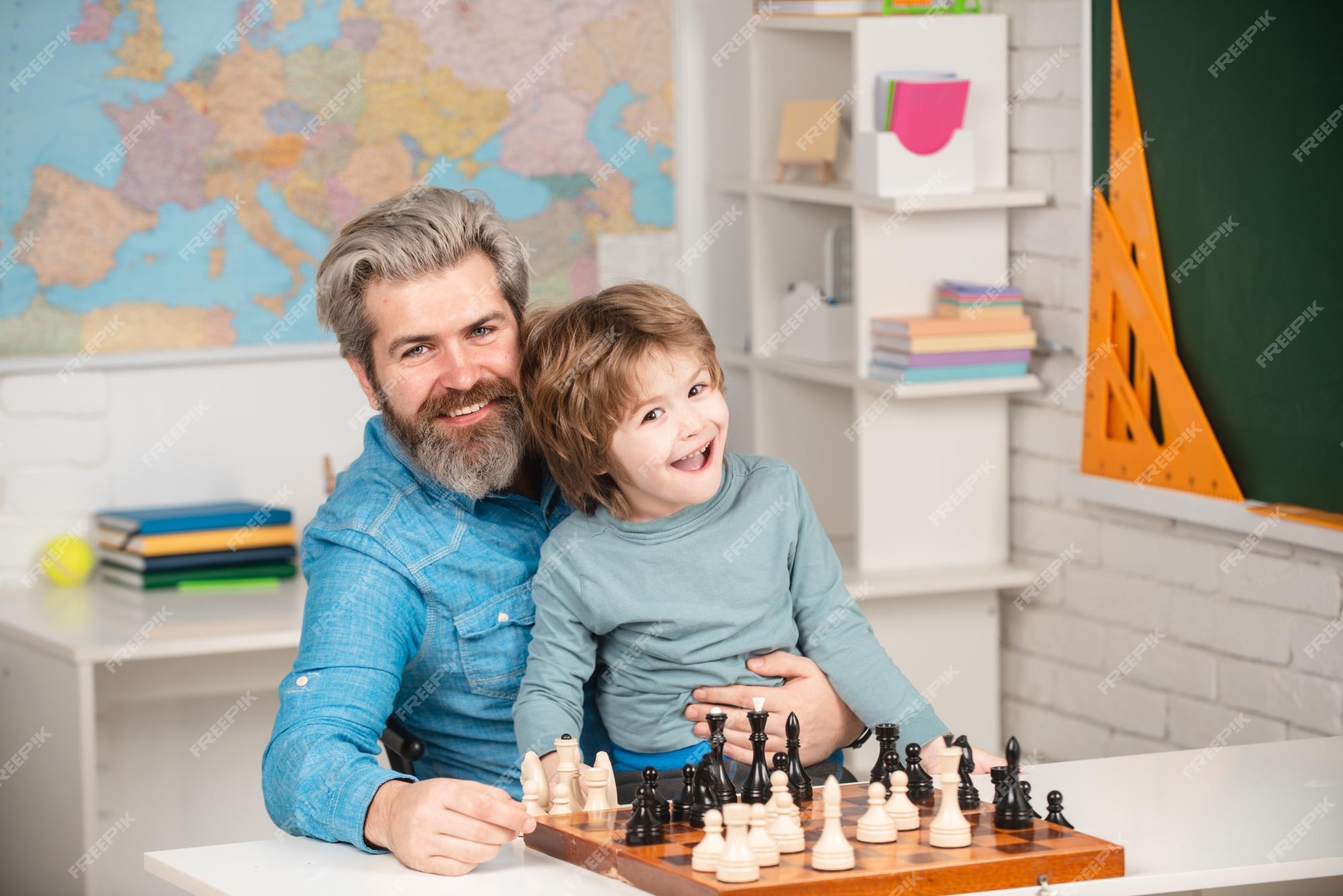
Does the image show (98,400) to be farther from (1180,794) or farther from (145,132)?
(1180,794)

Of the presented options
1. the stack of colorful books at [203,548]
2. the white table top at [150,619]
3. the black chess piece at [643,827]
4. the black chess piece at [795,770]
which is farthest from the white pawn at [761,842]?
the stack of colorful books at [203,548]

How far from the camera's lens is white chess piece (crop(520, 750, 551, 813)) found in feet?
5.51

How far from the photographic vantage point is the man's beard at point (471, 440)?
6.60ft

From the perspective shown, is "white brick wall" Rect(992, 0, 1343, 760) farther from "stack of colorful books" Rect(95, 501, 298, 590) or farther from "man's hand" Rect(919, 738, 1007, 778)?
"stack of colorful books" Rect(95, 501, 298, 590)

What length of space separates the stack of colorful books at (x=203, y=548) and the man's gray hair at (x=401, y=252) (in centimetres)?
134

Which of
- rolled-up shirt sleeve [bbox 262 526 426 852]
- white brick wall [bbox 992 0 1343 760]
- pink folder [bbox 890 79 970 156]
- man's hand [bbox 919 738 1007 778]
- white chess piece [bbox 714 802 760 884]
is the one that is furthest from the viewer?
pink folder [bbox 890 79 970 156]

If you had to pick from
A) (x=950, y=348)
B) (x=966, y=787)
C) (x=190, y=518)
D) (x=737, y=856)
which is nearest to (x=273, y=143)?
(x=190, y=518)

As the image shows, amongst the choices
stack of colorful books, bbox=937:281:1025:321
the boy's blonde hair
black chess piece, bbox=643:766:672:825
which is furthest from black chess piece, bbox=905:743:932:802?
stack of colorful books, bbox=937:281:1025:321

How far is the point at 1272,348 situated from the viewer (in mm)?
2725

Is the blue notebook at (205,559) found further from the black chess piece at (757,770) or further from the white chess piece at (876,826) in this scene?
the white chess piece at (876,826)

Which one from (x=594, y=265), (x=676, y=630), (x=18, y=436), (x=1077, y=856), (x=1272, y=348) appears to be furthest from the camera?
(x=594, y=265)

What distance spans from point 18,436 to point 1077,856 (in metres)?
2.59

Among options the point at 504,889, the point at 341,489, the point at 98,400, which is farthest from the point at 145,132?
the point at 504,889

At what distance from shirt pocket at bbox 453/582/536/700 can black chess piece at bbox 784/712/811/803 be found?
45cm
